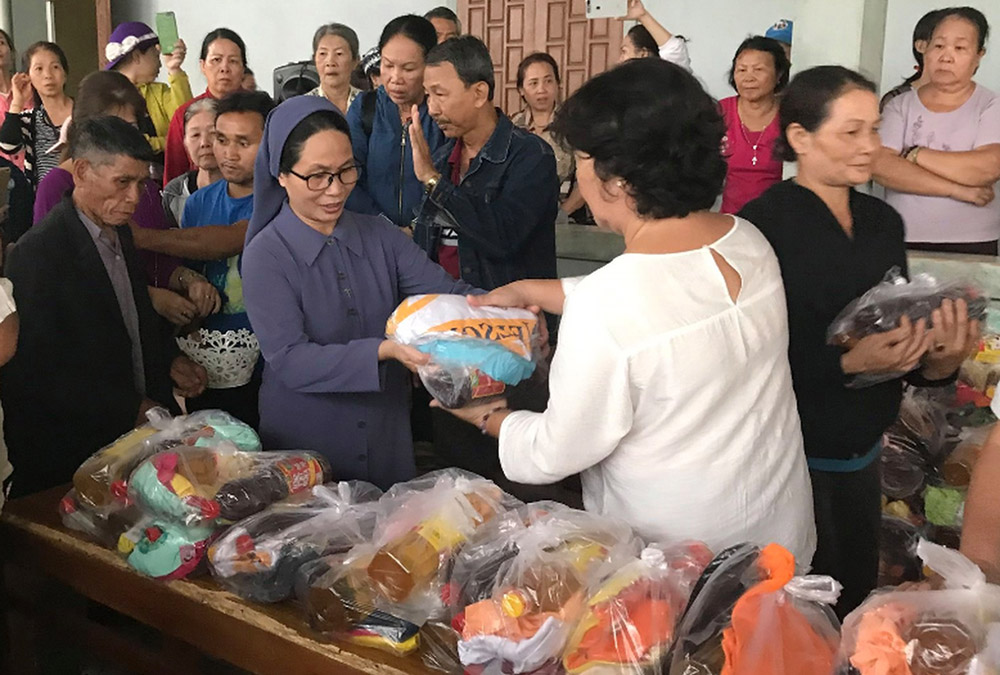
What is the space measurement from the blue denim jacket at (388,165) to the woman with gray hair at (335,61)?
0.91 meters

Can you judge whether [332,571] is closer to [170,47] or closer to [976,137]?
[976,137]

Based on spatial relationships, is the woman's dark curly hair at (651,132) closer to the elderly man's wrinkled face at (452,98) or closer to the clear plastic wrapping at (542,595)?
the clear plastic wrapping at (542,595)

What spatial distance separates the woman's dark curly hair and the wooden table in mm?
800

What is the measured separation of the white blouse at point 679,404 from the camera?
4.62 feet

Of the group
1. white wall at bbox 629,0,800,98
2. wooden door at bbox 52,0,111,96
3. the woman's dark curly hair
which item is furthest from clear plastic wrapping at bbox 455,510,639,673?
wooden door at bbox 52,0,111,96

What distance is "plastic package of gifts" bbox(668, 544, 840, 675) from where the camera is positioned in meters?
1.21

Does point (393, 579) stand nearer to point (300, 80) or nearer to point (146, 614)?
point (146, 614)

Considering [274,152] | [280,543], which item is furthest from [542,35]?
[280,543]

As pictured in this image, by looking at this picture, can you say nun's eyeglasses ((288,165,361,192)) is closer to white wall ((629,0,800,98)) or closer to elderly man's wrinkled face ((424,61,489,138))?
elderly man's wrinkled face ((424,61,489,138))

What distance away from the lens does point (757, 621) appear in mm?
1222

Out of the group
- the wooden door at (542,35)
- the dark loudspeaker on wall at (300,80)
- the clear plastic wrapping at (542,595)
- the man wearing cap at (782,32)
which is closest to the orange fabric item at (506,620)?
the clear plastic wrapping at (542,595)

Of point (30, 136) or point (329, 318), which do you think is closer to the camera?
point (329, 318)

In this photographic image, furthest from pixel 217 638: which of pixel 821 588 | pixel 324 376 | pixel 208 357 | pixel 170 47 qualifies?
pixel 170 47

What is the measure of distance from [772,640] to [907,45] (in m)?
5.29
